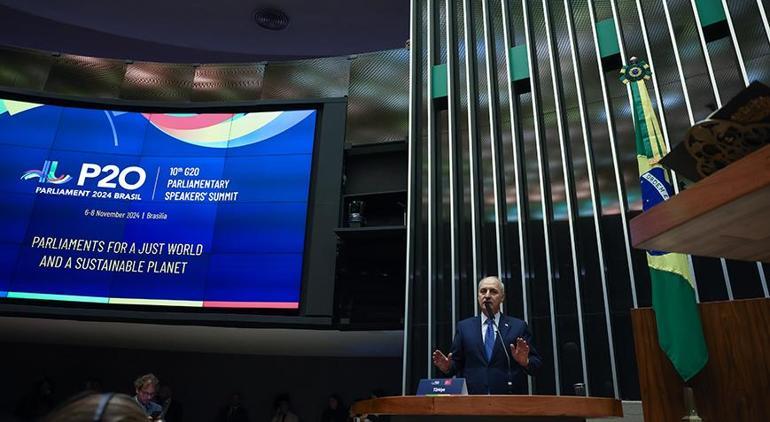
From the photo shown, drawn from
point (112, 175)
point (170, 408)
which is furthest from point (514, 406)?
point (170, 408)

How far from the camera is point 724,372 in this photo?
146cm

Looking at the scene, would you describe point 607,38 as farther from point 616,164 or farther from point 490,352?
point 490,352

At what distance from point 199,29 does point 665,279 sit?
8.27 metres

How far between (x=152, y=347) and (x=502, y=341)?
20.2 ft

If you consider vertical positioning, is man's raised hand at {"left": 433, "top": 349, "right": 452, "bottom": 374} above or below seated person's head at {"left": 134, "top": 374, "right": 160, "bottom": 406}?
above

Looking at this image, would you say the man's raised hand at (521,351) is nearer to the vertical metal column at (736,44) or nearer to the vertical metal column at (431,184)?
the vertical metal column at (431,184)

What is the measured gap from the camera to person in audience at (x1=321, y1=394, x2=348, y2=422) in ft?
21.9

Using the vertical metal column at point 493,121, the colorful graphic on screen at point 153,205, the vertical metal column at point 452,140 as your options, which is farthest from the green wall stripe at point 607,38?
the colorful graphic on screen at point 153,205

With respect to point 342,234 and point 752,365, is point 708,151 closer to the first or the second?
point 752,365

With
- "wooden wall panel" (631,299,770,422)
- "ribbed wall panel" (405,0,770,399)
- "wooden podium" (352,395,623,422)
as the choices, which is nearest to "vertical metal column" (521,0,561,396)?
"ribbed wall panel" (405,0,770,399)

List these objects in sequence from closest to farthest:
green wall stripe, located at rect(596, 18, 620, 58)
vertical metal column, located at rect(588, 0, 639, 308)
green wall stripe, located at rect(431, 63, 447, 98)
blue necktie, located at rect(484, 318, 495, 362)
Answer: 1. blue necktie, located at rect(484, 318, 495, 362)
2. vertical metal column, located at rect(588, 0, 639, 308)
3. green wall stripe, located at rect(596, 18, 620, 58)
4. green wall stripe, located at rect(431, 63, 447, 98)

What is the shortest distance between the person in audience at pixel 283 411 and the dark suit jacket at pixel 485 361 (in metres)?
4.83

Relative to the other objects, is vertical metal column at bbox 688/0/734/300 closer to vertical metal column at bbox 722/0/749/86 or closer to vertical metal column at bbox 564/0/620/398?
vertical metal column at bbox 722/0/749/86

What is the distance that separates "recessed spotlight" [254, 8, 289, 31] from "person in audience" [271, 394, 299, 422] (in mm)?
5389
